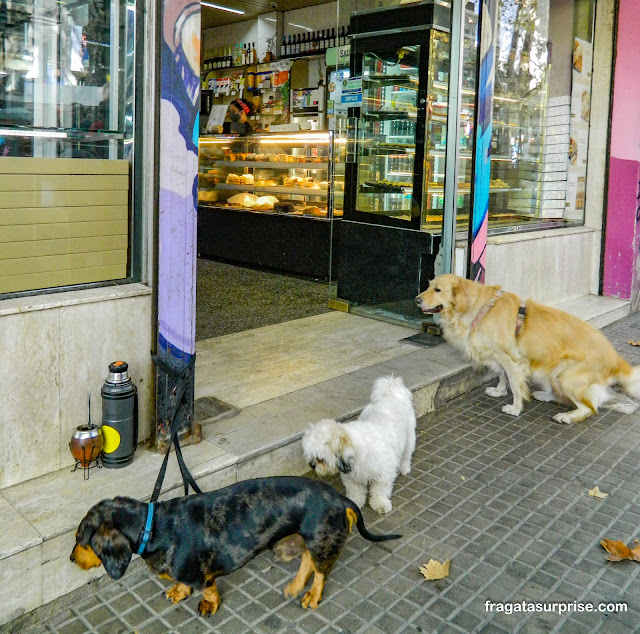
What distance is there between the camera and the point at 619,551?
3684 millimetres

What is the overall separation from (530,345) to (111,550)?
4.00 m

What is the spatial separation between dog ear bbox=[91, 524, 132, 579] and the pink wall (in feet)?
28.6

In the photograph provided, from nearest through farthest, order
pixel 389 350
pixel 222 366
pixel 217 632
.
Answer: pixel 217 632 → pixel 222 366 → pixel 389 350

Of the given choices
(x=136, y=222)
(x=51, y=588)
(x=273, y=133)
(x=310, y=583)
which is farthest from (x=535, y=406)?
(x=273, y=133)

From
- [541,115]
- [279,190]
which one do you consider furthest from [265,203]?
[541,115]

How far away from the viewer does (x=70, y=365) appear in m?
3.82

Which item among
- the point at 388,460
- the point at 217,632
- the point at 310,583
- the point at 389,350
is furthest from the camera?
the point at 389,350

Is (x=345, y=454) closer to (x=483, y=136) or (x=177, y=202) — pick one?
(x=177, y=202)

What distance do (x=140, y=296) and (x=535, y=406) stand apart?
3716 millimetres

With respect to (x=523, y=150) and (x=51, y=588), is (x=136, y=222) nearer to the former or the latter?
(x=51, y=588)

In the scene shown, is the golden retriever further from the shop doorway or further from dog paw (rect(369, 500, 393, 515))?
the shop doorway

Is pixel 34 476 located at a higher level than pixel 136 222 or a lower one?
lower

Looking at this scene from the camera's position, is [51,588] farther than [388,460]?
No

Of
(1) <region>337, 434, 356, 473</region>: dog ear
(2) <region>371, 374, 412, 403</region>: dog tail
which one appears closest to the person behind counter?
(2) <region>371, 374, 412, 403</region>: dog tail
